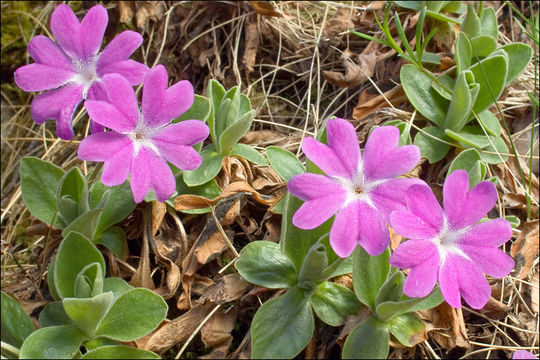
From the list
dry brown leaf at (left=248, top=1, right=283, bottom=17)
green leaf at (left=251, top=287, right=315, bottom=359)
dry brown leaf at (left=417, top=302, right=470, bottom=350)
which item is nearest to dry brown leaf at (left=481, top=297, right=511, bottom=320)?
dry brown leaf at (left=417, top=302, right=470, bottom=350)

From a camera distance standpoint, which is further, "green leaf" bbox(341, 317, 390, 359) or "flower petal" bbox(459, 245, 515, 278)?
"green leaf" bbox(341, 317, 390, 359)

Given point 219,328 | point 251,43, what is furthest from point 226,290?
point 251,43

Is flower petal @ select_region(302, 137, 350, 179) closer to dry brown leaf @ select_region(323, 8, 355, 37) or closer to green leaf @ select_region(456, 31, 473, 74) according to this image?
green leaf @ select_region(456, 31, 473, 74)

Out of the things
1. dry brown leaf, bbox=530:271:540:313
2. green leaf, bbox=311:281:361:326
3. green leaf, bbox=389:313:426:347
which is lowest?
dry brown leaf, bbox=530:271:540:313

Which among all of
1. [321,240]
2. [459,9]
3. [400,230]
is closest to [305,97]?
[459,9]

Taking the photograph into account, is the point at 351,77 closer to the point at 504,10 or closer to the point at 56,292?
the point at 504,10

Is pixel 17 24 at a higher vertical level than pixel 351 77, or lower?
higher

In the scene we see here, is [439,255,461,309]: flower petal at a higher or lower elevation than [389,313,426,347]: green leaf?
higher

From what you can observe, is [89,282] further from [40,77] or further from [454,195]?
[454,195]
